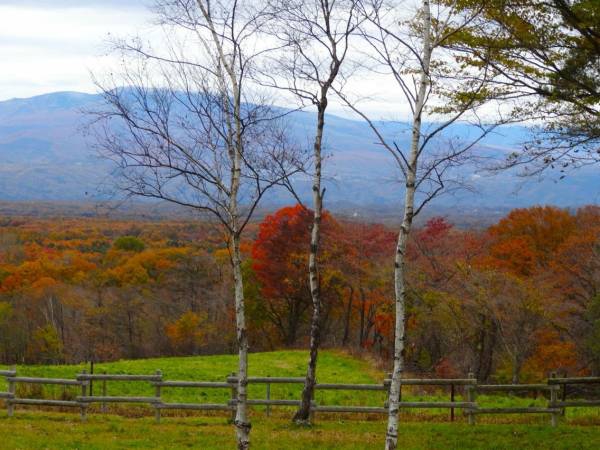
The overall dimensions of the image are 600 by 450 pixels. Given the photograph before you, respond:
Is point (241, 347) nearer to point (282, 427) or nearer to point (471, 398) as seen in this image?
point (282, 427)

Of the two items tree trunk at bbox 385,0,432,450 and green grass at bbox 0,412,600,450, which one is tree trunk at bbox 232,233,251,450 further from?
green grass at bbox 0,412,600,450

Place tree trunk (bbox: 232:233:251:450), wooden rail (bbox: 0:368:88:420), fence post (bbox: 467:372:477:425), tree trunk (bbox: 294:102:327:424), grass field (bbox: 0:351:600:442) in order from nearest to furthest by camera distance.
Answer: tree trunk (bbox: 232:233:251:450), grass field (bbox: 0:351:600:442), tree trunk (bbox: 294:102:327:424), fence post (bbox: 467:372:477:425), wooden rail (bbox: 0:368:88:420)

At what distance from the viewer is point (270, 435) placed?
49.8 ft

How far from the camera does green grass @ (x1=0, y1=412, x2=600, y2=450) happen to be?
14.1m

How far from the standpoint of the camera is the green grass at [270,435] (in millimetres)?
14109

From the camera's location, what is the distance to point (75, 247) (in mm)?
82938

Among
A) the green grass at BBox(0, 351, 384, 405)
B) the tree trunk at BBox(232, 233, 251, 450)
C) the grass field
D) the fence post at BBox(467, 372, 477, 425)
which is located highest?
the tree trunk at BBox(232, 233, 251, 450)

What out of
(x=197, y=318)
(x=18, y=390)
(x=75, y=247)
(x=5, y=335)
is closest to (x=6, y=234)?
(x=75, y=247)

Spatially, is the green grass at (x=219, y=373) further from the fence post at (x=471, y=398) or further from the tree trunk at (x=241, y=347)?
the tree trunk at (x=241, y=347)

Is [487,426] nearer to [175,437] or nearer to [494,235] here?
→ [175,437]

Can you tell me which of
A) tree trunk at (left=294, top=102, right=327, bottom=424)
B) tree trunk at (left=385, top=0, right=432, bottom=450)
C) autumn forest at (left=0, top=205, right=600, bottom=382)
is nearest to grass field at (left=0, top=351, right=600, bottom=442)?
tree trunk at (left=294, top=102, right=327, bottom=424)

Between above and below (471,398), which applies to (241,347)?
above

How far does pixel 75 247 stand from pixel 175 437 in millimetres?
71399

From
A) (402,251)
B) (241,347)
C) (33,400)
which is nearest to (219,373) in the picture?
(33,400)
